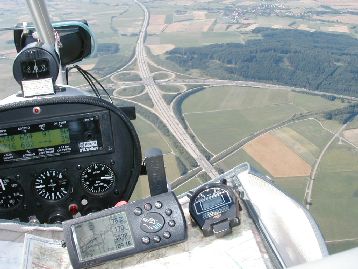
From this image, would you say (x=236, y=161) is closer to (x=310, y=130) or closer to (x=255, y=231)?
(x=310, y=130)

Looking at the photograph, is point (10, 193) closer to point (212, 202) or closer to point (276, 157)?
point (212, 202)

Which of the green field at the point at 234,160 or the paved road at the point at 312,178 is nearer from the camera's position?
the paved road at the point at 312,178

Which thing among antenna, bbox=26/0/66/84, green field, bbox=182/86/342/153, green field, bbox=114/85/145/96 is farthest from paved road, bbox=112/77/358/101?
antenna, bbox=26/0/66/84

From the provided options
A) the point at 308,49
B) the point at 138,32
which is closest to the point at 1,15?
the point at 138,32

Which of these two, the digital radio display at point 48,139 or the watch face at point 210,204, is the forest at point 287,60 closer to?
the digital radio display at point 48,139

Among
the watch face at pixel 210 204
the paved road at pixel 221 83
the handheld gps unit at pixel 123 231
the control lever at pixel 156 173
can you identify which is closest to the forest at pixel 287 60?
the paved road at pixel 221 83

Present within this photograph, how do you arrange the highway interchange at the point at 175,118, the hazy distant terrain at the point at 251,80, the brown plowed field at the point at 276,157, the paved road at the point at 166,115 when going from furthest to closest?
the paved road at the point at 166,115
the highway interchange at the point at 175,118
the hazy distant terrain at the point at 251,80
the brown plowed field at the point at 276,157
